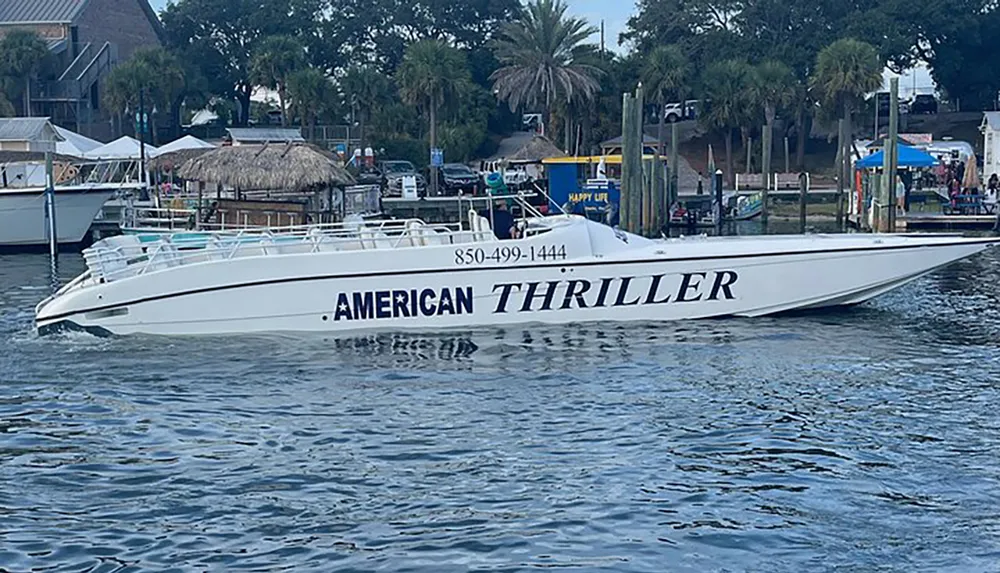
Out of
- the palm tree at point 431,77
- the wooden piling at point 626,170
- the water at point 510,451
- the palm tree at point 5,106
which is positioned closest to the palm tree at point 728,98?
→ the palm tree at point 431,77

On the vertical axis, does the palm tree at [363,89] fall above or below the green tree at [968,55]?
below

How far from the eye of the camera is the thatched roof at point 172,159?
147 feet

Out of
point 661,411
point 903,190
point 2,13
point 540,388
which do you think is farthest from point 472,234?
point 2,13

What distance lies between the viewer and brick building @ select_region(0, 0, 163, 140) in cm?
7056

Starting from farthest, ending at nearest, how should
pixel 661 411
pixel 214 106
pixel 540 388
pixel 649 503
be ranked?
pixel 214 106, pixel 540 388, pixel 661 411, pixel 649 503

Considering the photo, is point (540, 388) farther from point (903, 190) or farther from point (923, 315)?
point (903, 190)

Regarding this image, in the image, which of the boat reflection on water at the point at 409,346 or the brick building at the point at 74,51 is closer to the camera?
the boat reflection on water at the point at 409,346

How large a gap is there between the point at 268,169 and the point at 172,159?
492 inches

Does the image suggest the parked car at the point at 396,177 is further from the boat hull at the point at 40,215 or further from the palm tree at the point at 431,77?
the boat hull at the point at 40,215

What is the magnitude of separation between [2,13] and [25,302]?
2096 inches

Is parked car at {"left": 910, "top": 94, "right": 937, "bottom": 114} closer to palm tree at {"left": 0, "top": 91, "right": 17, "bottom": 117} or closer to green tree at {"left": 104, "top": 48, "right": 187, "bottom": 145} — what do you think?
green tree at {"left": 104, "top": 48, "right": 187, "bottom": 145}

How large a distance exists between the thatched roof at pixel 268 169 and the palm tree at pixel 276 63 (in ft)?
101

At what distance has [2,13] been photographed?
73.1 m

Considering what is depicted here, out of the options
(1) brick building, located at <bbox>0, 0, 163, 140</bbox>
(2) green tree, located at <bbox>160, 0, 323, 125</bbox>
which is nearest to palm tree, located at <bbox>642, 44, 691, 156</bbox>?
(2) green tree, located at <bbox>160, 0, 323, 125</bbox>
